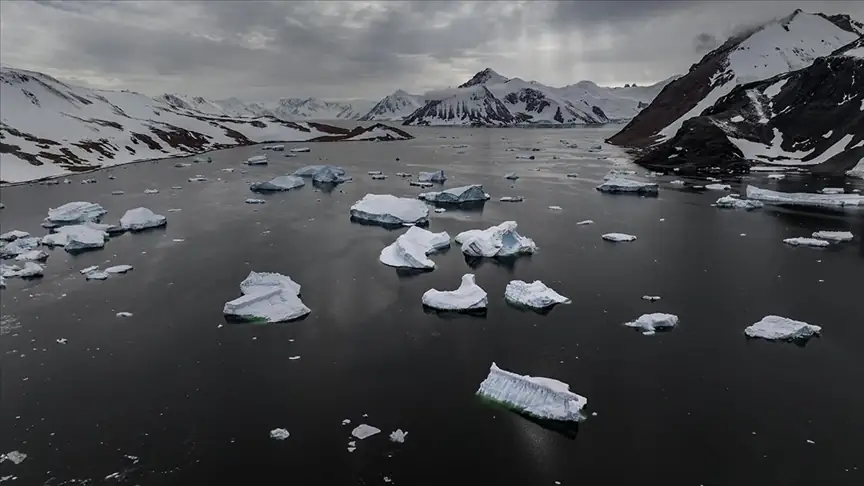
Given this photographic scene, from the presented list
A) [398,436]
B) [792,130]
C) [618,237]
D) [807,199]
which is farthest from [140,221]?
[792,130]

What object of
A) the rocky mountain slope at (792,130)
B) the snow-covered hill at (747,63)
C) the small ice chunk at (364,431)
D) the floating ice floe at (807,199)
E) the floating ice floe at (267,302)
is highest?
the snow-covered hill at (747,63)

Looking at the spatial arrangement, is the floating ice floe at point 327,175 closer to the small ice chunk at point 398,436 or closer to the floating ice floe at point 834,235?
the floating ice floe at point 834,235

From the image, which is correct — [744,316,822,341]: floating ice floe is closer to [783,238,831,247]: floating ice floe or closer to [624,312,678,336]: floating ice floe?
[624,312,678,336]: floating ice floe

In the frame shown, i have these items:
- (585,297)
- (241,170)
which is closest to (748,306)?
(585,297)

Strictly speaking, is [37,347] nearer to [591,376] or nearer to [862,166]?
[591,376]

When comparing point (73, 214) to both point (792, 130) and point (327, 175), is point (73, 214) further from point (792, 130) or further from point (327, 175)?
point (792, 130)

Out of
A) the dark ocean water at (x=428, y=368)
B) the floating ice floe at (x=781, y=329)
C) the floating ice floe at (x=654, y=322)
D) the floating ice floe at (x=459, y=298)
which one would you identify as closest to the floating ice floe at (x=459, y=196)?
the dark ocean water at (x=428, y=368)
